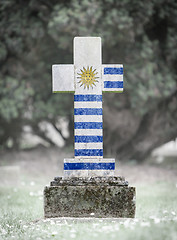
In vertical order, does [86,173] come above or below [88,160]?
below

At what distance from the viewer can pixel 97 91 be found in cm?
502

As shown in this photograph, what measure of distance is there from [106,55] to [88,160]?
567 centimetres

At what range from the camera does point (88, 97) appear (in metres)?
5.00

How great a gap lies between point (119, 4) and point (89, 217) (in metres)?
6.39

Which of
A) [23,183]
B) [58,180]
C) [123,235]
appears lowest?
[123,235]

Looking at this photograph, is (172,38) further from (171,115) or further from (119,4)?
(171,115)

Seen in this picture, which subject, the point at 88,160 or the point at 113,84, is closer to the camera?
the point at 88,160

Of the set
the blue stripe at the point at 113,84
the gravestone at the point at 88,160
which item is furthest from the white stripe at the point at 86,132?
the blue stripe at the point at 113,84

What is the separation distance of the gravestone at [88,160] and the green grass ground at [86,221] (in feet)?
0.65

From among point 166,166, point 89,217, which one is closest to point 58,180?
point 89,217

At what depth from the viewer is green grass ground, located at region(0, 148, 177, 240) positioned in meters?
3.54

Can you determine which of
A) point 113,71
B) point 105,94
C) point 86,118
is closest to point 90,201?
point 86,118

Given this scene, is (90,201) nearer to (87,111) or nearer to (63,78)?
(87,111)

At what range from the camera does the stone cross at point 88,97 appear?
4.90m
